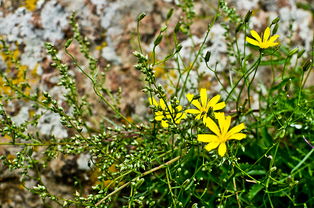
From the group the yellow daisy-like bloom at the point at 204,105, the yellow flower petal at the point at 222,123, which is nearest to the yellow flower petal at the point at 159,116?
the yellow daisy-like bloom at the point at 204,105

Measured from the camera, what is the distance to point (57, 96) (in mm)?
1995

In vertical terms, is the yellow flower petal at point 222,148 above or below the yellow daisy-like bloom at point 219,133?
below

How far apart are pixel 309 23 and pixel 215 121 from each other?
1.59m

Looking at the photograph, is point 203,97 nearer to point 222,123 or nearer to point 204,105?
point 204,105

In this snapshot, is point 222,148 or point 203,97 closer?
point 222,148

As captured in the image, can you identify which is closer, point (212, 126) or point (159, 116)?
point (212, 126)

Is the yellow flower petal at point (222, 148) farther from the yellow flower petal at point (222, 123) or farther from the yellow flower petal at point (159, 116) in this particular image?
the yellow flower petal at point (159, 116)

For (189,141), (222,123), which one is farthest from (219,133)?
(189,141)

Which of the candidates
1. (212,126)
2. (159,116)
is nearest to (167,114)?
(159,116)

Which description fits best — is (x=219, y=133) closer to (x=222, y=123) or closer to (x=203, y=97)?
(x=222, y=123)

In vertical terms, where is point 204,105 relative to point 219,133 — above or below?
above

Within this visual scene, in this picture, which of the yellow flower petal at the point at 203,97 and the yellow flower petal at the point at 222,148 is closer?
the yellow flower petal at the point at 222,148

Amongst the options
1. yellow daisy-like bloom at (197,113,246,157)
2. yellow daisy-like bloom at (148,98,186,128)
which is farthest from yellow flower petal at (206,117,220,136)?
yellow daisy-like bloom at (148,98,186,128)

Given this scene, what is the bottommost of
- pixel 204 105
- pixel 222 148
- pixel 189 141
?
pixel 222 148
